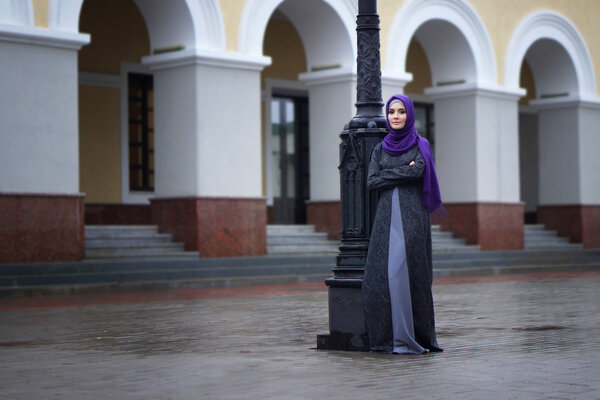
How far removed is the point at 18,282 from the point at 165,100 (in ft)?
16.2

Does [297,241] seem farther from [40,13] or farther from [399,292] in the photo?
[399,292]

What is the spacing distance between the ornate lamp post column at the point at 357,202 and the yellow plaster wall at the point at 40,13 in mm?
8707

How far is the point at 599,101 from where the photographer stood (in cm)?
2614

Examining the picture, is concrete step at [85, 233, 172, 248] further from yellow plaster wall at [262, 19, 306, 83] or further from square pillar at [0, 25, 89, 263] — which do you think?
yellow plaster wall at [262, 19, 306, 83]

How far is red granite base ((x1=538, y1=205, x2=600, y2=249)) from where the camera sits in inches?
1010

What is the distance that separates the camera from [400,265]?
24.7 ft

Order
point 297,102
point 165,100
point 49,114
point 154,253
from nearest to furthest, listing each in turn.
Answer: point 49,114 → point 154,253 → point 165,100 → point 297,102

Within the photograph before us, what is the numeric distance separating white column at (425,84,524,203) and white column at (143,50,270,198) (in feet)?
19.1

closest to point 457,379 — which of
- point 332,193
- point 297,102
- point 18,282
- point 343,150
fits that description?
point 343,150

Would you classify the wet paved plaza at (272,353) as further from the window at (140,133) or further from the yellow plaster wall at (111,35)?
the yellow plaster wall at (111,35)

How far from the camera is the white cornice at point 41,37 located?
50.1 ft

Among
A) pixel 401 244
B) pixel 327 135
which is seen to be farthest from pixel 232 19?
pixel 401 244

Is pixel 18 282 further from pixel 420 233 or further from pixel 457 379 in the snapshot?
pixel 457 379

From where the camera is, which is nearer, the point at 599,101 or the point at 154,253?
the point at 154,253
